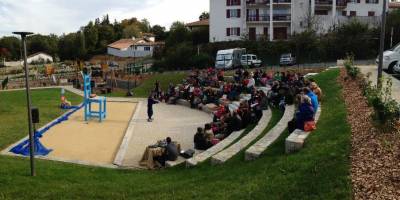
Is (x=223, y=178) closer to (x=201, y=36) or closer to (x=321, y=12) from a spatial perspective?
(x=321, y=12)

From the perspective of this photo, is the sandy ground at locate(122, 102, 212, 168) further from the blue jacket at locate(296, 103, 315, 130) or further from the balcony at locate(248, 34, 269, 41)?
the balcony at locate(248, 34, 269, 41)

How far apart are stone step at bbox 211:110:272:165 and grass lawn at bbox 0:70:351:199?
0.32m

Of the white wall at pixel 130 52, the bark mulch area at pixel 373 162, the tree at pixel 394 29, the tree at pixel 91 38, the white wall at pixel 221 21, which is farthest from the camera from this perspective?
the tree at pixel 91 38

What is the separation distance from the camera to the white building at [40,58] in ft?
345

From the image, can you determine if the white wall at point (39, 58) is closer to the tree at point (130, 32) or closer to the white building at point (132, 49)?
the tree at point (130, 32)

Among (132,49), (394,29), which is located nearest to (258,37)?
(394,29)

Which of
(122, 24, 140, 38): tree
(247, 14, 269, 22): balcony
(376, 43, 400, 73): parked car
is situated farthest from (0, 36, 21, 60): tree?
(376, 43, 400, 73): parked car

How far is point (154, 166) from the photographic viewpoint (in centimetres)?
1513

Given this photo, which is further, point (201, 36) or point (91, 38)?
point (91, 38)

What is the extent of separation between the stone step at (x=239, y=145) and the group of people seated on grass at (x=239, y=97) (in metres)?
0.98

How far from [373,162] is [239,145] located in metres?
6.03

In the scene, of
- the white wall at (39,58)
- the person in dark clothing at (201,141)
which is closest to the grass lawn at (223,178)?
the person in dark clothing at (201,141)

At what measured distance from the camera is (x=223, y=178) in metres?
10.8

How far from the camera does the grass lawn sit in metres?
8.88
